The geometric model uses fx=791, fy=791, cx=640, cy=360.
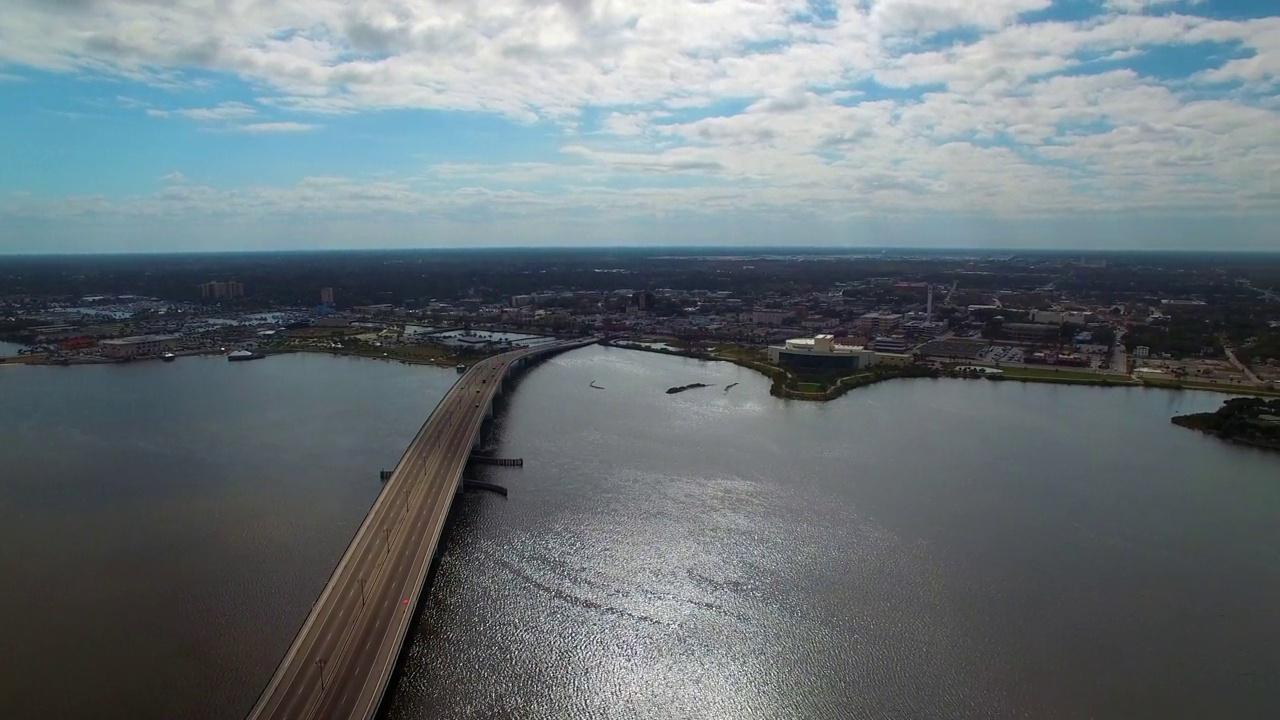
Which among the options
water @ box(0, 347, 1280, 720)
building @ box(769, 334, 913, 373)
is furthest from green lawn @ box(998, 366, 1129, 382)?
water @ box(0, 347, 1280, 720)

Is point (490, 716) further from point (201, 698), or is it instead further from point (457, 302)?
point (457, 302)

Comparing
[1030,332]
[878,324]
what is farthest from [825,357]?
[1030,332]

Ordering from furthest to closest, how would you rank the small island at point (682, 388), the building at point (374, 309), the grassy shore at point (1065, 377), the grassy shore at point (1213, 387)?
the building at point (374, 309), the grassy shore at point (1065, 377), the small island at point (682, 388), the grassy shore at point (1213, 387)

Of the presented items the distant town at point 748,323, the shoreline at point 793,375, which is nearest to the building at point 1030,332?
the distant town at point 748,323

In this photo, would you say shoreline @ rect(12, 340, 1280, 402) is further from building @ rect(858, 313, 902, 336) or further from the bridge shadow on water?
building @ rect(858, 313, 902, 336)

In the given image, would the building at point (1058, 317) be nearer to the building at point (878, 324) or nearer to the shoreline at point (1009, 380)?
the building at point (878, 324)

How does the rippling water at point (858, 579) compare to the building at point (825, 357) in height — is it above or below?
below

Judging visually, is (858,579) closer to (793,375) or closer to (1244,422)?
(1244,422)
